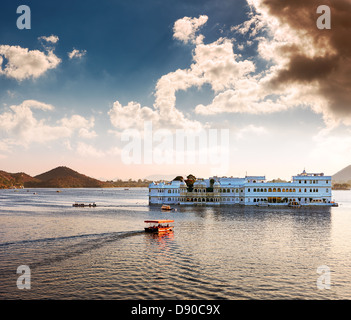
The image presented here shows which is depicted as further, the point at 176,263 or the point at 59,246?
the point at 59,246

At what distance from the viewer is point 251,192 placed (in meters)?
134

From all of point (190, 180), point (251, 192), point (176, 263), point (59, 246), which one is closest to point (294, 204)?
point (251, 192)

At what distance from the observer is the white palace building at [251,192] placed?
129 metres

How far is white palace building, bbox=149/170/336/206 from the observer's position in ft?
424

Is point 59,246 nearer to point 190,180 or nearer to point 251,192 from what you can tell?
point 251,192

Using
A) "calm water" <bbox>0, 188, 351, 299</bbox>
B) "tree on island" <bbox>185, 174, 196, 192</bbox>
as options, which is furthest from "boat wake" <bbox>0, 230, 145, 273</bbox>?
"tree on island" <bbox>185, 174, 196, 192</bbox>

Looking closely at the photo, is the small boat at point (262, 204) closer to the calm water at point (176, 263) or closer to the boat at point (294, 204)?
the boat at point (294, 204)

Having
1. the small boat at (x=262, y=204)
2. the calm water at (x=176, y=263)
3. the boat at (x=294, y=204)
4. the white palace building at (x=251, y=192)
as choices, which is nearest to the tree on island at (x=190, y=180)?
the white palace building at (x=251, y=192)

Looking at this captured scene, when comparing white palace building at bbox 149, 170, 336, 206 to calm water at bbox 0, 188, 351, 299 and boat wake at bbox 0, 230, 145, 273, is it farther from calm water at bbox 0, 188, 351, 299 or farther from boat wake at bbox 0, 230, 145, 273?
boat wake at bbox 0, 230, 145, 273
